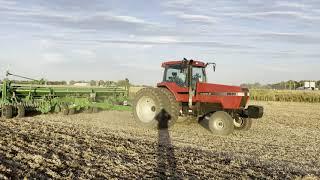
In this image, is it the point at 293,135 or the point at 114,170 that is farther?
the point at 293,135

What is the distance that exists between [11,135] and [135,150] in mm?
3097

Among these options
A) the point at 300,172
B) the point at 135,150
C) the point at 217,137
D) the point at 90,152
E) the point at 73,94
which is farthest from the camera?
the point at 73,94

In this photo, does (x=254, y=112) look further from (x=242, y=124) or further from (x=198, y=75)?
(x=198, y=75)

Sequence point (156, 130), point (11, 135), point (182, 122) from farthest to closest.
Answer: point (182, 122) → point (156, 130) → point (11, 135)

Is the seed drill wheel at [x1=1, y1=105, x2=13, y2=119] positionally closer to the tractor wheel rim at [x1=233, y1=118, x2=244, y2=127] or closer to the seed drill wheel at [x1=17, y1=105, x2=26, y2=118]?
the seed drill wheel at [x1=17, y1=105, x2=26, y2=118]

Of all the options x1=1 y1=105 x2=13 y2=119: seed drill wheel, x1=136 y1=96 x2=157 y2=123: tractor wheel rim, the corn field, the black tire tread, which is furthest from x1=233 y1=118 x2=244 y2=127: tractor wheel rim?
the corn field

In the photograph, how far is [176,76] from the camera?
43.4 ft

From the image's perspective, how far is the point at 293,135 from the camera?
13.0m

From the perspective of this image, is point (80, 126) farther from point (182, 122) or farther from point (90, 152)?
point (90, 152)

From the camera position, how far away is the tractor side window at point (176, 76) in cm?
1302

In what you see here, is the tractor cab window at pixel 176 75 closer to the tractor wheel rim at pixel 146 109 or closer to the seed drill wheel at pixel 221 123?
the tractor wheel rim at pixel 146 109

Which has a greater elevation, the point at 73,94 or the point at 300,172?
the point at 73,94

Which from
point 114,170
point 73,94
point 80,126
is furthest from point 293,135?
point 73,94

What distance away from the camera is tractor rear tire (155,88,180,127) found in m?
12.5
